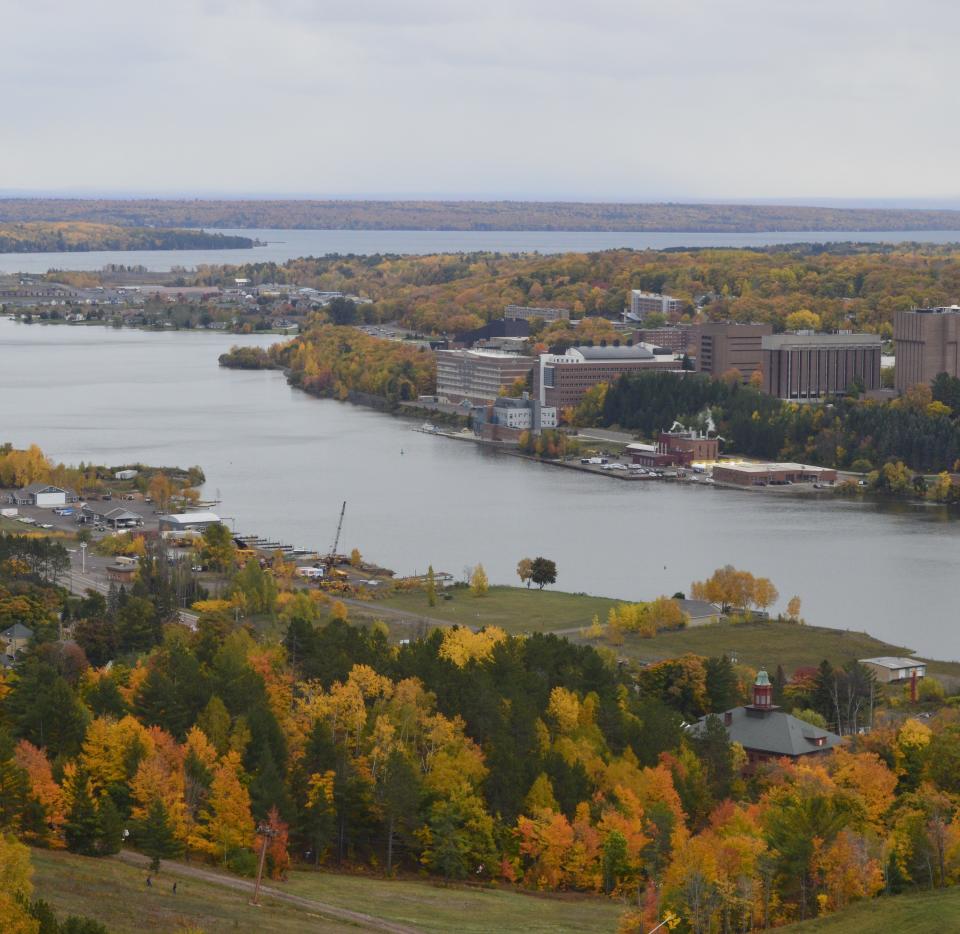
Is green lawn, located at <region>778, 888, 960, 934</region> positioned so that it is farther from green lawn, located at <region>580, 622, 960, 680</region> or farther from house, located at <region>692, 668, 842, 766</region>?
green lawn, located at <region>580, 622, 960, 680</region>

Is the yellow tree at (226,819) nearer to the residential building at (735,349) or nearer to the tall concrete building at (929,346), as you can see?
the tall concrete building at (929,346)

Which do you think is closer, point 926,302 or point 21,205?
point 926,302

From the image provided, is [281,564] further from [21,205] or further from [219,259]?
[21,205]

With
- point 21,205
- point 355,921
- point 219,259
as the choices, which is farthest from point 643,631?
point 21,205

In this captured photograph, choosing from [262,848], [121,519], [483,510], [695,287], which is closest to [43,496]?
[121,519]

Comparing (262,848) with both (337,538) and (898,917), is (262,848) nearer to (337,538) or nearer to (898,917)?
(898,917)

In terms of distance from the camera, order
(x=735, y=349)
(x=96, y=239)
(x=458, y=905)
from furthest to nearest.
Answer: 1. (x=96, y=239)
2. (x=735, y=349)
3. (x=458, y=905)
